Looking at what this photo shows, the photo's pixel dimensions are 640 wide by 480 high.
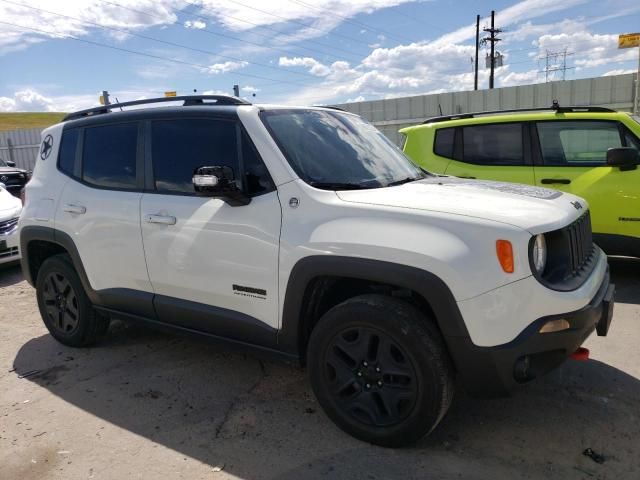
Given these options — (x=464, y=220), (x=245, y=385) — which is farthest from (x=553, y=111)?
(x=245, y=385)

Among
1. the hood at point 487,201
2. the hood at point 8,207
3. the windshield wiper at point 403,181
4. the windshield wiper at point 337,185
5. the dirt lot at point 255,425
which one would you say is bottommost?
the dirt lot at point 255,425

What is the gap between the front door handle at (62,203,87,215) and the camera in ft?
13.1

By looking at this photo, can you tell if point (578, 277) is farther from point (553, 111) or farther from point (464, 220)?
point (553, 111)

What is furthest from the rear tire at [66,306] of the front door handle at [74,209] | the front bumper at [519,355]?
the front bumper at [519,355]

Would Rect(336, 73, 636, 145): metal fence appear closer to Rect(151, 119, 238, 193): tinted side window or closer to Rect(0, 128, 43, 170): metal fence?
Rect(151, 119, 238, 193): tinted side window

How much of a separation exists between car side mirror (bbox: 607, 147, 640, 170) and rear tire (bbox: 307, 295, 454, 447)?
388 cm

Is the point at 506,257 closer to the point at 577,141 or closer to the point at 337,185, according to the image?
the point at 337,185

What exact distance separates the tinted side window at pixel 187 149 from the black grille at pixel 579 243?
6.34 ft

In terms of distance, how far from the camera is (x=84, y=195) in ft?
13.3

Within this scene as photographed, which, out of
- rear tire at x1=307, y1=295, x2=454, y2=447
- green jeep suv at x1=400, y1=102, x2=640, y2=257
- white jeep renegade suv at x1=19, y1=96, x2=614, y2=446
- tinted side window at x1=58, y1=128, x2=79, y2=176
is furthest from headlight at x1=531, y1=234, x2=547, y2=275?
tinted side window at x1=58, y1=128, x2=79, y2=176

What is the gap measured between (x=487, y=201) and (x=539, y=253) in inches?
15.1

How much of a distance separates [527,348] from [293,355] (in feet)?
4.18

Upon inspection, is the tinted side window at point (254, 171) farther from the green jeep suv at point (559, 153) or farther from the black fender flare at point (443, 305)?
the green jeep suv at point (559, 153)

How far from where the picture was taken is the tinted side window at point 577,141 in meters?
5.71
